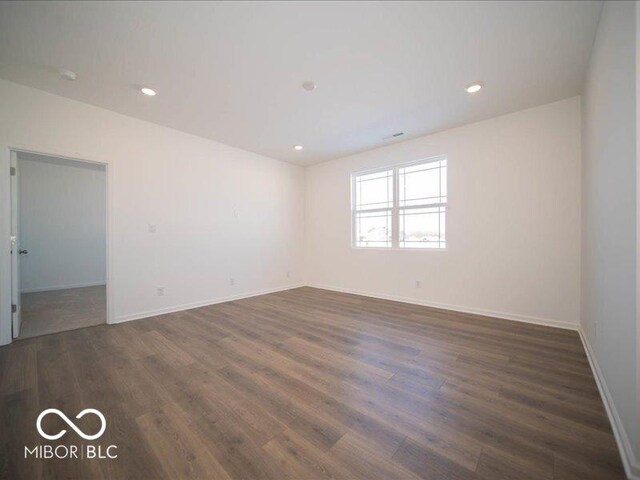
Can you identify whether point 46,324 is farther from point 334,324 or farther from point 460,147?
point 460,147

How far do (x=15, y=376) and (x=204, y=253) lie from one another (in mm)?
2441

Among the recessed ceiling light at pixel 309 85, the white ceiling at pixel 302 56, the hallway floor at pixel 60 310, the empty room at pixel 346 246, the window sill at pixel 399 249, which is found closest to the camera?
the empty room at pixel 346 246

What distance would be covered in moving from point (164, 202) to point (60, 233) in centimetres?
400

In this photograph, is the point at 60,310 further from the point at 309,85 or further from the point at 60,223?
the point at 309,85

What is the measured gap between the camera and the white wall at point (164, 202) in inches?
111

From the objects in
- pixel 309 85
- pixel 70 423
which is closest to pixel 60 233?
pixel 70 423

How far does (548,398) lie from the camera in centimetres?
171

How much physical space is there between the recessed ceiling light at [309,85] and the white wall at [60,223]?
203 inches

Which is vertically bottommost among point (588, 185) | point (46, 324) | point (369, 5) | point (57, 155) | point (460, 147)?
point (46, 324)

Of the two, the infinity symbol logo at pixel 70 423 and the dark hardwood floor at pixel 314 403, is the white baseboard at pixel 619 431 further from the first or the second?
the infinity symbol logo at pixel 70 423

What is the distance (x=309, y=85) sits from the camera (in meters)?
2.71

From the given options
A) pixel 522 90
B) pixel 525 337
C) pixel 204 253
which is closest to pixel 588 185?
pixel 522 90

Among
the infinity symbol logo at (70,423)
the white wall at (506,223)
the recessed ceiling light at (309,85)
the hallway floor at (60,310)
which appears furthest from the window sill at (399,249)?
the hallway floor at (60,310)

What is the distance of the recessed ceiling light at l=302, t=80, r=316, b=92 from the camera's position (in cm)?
266
